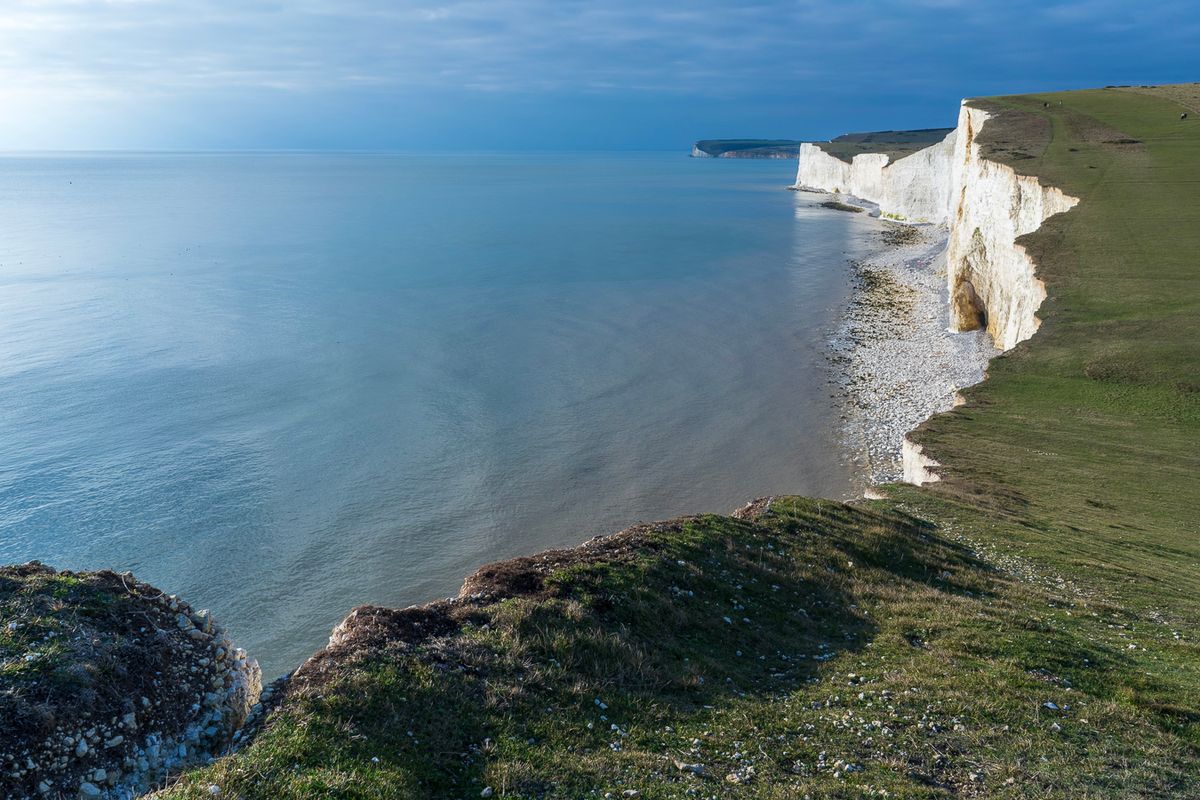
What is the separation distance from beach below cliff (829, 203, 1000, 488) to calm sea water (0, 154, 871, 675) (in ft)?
5.35

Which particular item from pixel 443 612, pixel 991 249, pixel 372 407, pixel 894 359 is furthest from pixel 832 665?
pixel 991 249

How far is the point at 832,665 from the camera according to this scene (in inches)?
499

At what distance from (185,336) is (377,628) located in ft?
147

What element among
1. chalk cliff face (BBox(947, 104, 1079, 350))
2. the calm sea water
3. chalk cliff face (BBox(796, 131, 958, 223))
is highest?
chalk cliff face (BBox(796, 131, 958, 223))

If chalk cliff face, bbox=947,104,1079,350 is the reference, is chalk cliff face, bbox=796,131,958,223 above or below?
above

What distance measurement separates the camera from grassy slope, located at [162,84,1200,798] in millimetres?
9070

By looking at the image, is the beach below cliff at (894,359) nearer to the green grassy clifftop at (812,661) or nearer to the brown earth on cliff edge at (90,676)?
the green grassy clifftop at (812,661)

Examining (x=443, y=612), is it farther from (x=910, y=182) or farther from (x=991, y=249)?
(x=910, y=182)

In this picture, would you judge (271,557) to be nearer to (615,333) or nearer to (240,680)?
(240,680)

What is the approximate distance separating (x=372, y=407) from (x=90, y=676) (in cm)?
2856

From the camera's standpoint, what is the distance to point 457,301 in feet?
196

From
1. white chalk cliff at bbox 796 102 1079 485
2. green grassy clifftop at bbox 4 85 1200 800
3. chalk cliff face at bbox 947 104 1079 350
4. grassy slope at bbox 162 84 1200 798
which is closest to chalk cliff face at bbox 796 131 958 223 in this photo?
white chalk cliff at bbox 796 102 1079 485

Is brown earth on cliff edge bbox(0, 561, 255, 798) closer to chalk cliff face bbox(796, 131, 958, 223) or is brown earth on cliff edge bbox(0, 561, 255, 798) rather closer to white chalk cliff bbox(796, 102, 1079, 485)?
white chalk cliff bbox(796, 102, 1079, 485)

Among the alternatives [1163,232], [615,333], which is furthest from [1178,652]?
[615,333]
